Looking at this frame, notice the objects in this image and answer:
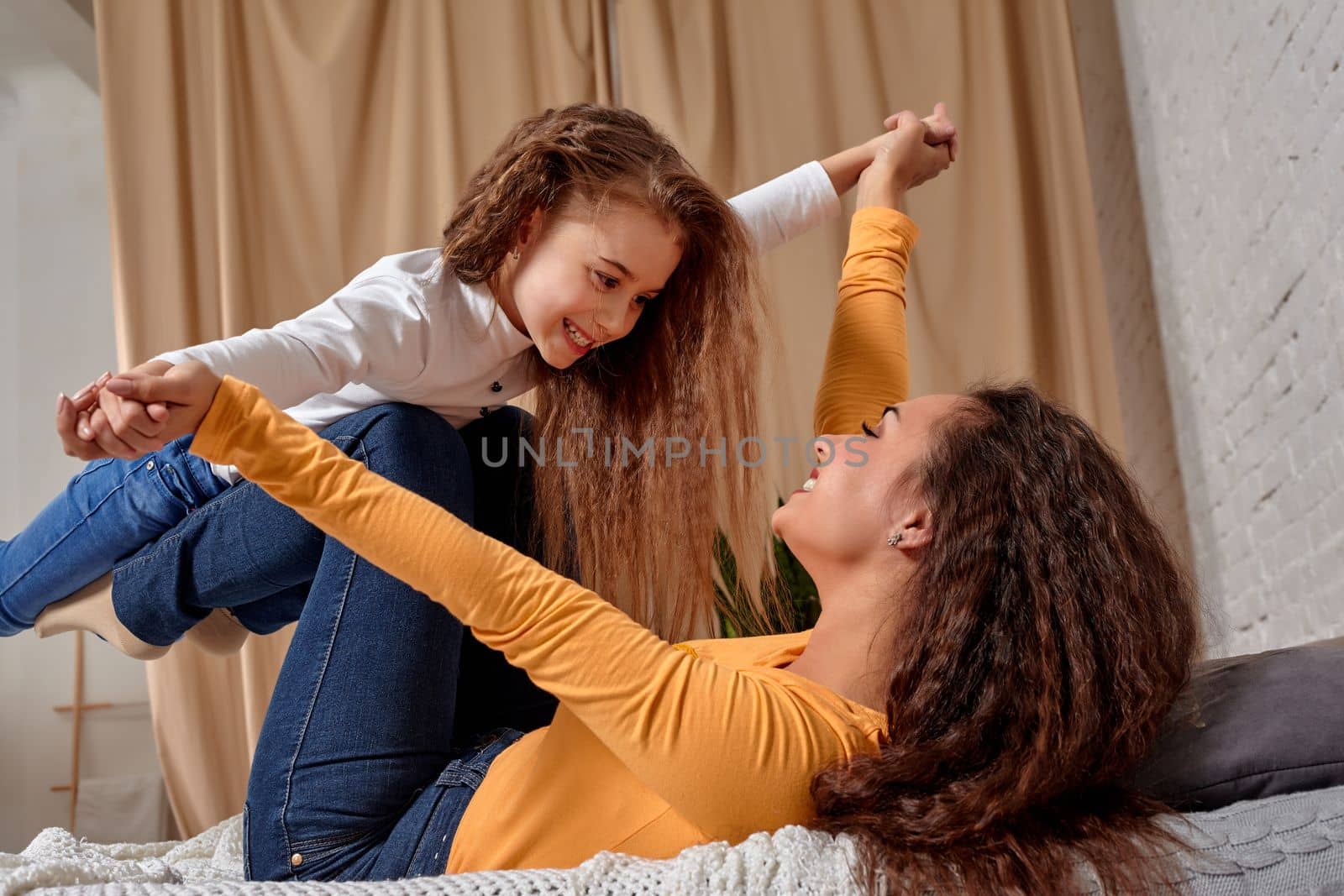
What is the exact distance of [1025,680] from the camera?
3.04ft

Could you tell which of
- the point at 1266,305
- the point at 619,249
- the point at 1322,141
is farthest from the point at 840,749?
the point at 1266,305

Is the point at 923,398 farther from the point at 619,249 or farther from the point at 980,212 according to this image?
the point at 980,212

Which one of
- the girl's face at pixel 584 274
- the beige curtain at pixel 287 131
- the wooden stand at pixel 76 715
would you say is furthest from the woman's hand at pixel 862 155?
the wooden stand at pixel 76 715

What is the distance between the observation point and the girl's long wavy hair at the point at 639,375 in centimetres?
145

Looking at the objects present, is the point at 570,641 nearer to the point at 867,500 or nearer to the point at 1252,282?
the point at 867,500

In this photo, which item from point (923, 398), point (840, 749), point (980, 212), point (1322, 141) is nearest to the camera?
point (840, 749)

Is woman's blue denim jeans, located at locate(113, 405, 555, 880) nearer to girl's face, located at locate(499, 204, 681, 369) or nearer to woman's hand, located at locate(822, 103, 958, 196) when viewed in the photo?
girl's face, located at locate(499, 204, 681, 369)

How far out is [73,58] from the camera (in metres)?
3.41

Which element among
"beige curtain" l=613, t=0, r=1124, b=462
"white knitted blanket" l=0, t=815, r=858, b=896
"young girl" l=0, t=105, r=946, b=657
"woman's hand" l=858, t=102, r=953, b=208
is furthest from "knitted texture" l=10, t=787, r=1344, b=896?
"beige curtain" l=613, t=0, r=1124, b=462

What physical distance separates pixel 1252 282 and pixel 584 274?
1500 millimetres

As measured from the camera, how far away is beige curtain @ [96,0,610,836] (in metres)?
3.15

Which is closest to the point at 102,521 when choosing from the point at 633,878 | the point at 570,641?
the point at 570,641

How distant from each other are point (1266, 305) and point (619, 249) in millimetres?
1408

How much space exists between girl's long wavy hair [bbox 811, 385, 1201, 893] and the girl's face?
515 mm
